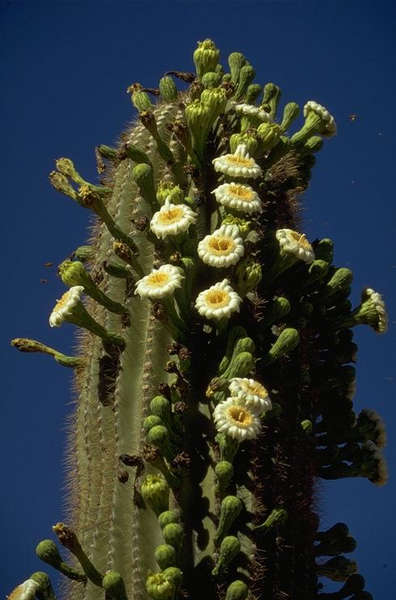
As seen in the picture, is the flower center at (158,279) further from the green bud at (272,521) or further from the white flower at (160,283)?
the green bud at (272,521)

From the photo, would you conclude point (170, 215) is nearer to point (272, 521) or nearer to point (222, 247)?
point (222, 247)

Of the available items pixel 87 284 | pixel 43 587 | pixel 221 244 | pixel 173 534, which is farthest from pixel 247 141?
pixel 43 587

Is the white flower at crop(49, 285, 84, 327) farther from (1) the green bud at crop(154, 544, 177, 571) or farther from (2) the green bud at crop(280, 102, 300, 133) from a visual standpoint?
(2) the green bud at crop(280, 102, 300, 133)

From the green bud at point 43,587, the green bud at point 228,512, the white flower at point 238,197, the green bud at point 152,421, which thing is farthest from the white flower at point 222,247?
the green bud at point 43,587

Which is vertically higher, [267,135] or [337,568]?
[267,135]

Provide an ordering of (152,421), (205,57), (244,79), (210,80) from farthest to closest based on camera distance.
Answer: (244,79)
(205,57)
(210,80)
(152,421)

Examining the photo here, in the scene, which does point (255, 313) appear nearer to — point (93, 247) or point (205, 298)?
point (205, 298)

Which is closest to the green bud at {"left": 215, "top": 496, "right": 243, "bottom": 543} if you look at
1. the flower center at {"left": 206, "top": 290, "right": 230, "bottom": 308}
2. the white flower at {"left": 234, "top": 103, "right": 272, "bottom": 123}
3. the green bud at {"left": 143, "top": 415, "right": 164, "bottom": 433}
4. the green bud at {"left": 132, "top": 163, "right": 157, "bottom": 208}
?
the green bud at {"left": 143, "top": 415, "right": 164, "bottom": 433}
